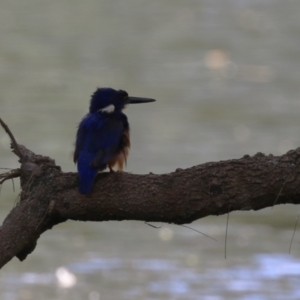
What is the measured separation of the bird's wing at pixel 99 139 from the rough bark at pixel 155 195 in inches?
11.2

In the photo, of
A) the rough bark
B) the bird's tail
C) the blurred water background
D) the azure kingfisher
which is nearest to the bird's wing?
the azure kingfisher

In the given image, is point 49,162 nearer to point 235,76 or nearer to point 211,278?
point 211,278

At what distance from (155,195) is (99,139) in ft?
1.77

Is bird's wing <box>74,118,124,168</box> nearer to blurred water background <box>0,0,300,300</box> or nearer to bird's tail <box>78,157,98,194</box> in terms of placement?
bird's tail <box>78,157,98,194</box>

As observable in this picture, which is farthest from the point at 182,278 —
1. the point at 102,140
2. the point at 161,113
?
the point at 102,140

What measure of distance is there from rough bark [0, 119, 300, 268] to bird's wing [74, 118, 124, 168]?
0.94ft

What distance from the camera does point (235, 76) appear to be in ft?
32.1

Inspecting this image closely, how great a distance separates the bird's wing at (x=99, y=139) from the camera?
2900 millimetres

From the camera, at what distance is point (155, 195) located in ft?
8.12

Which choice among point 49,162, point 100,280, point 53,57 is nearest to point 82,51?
point 53,57

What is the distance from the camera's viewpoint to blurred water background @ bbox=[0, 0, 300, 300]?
6.22m

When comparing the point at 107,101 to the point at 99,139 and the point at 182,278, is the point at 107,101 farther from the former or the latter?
the point at 182,278

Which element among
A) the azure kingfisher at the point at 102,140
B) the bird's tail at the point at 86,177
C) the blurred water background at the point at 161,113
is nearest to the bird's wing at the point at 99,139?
the azure kingfisher at the point at 102,140

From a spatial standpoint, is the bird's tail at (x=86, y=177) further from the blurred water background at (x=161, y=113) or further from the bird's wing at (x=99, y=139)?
the blurred water background at (x=161, y=113)
